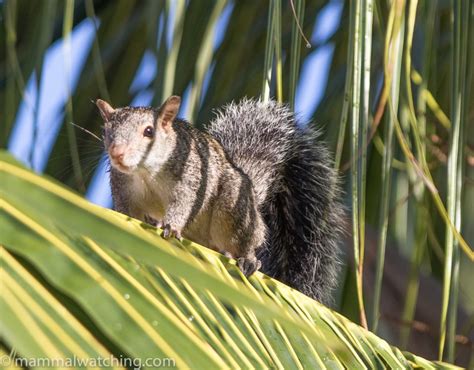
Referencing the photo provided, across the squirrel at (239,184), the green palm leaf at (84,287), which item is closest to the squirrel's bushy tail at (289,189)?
the squirrel at (239,184)

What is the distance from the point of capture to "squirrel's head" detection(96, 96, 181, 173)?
7.72ft

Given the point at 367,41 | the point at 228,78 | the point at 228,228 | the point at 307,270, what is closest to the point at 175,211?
the point at 228,228

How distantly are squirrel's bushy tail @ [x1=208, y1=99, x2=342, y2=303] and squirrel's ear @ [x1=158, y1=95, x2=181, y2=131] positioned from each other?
0.22 meters

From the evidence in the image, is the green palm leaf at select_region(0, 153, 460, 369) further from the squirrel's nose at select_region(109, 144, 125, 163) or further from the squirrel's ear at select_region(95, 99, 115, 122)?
the squirrel's ear at select_region(95, 99, 115, 122)

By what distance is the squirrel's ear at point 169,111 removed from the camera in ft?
8.43

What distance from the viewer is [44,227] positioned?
73 centimetres

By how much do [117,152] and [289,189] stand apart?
2.19 feet

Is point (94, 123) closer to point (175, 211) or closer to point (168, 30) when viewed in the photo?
point (175, 211)

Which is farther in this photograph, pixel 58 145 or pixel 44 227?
pixel 58 145

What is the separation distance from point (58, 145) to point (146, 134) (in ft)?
1.35

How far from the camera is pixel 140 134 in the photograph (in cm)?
250

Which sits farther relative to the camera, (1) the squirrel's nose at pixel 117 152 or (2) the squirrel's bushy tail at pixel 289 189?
(2) the squirrel's bushy tail at pixel 289 189

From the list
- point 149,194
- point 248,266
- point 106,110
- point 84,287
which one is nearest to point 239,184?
point 149,194

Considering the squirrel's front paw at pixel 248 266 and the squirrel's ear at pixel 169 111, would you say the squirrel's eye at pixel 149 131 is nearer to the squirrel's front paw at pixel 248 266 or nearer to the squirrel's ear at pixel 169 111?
the squirrel's ear at pixel 169 111
